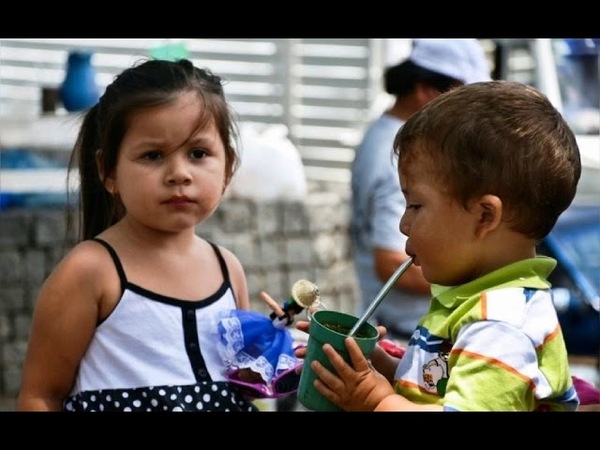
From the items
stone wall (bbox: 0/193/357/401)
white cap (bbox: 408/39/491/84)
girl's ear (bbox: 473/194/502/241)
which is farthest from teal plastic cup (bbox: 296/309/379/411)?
stone wall (bbox: 0/193/357/401)

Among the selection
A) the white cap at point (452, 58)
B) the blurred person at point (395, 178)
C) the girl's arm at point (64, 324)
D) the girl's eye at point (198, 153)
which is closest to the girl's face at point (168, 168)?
the girl's eye at point (198, 153)

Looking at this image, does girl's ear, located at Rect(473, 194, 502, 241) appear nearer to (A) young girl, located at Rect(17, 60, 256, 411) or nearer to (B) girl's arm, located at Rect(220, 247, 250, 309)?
(A) young girl, located at Rect(17, 60, 256, 411)

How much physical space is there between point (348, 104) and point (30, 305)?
358cm

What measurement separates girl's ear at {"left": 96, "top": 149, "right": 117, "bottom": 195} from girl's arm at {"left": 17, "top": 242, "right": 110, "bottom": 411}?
191 millimetres

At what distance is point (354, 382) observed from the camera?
2215 millimetres

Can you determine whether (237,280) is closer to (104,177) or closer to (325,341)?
(104,177)

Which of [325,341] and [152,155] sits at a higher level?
[152,155]

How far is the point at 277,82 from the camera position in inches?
373

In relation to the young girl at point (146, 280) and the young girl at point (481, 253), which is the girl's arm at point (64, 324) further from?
the young girl at point (481, 253)

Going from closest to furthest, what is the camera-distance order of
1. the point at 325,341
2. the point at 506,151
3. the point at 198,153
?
the point at 506,151 → the point at 325,341 → the point at 198,153

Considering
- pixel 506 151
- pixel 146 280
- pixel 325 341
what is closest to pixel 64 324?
pixel 146 280

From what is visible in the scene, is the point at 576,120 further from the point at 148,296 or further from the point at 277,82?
the point at 148,296

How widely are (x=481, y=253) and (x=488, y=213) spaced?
0.08 metres
